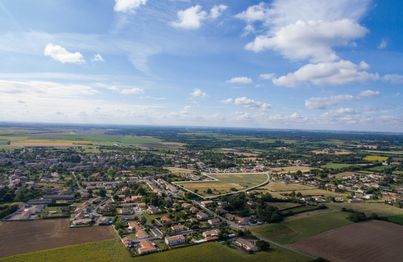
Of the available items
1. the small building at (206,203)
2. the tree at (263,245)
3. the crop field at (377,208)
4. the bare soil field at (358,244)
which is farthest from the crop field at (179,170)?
the tree at (263,245)

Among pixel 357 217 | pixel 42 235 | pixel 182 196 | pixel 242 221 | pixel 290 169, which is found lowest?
pixel 42 235

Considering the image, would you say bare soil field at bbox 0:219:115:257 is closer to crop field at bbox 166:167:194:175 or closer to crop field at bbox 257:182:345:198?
crop field at bbox 257:182:345:198

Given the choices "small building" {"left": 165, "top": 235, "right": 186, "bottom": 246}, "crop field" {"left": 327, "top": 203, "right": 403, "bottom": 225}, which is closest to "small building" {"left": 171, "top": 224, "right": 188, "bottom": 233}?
"small building" {"left": 165, "top": 235, "right": 186, "bottom": 246}

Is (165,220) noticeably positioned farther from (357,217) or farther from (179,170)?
(179,170)

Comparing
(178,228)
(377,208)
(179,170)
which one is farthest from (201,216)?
(179,170)

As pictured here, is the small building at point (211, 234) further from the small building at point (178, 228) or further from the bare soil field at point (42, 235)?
the bare soil field at point (42, 235)

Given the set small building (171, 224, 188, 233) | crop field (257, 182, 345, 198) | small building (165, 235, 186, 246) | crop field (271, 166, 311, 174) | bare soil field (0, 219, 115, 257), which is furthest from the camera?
crop field (271, 166, 311, 174)

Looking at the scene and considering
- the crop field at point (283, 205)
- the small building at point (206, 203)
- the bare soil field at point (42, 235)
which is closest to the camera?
the bare soil field at point (42, 235)
